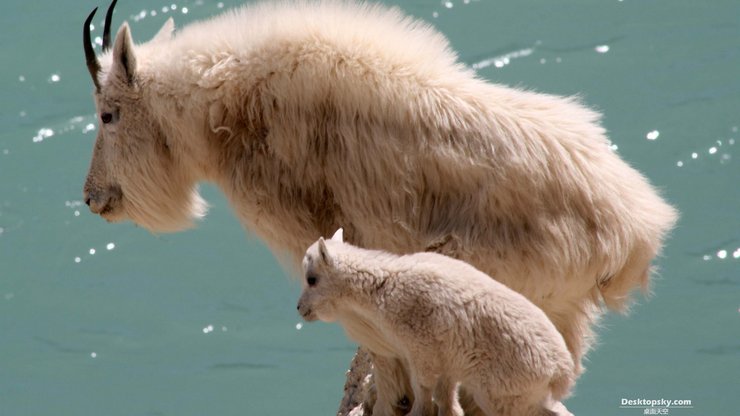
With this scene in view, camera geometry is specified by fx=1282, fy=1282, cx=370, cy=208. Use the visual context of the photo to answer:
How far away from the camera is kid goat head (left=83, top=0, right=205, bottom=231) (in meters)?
6.07

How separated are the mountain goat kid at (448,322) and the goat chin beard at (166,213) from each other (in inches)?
62.1

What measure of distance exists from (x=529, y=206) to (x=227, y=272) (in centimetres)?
775

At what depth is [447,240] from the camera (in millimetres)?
5527

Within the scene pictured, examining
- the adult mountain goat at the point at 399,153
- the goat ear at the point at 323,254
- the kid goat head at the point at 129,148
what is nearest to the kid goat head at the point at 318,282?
the goat ear at the point at 323,254

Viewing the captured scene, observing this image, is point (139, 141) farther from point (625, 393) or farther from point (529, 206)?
point (625, 393)

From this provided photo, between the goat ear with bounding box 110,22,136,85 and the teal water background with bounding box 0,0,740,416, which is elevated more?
the goat ear with bounding box 110,22,136,85

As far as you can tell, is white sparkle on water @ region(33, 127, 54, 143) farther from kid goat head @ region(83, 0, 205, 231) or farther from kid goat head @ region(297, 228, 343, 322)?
kid goat head @ region(297, 228, 343, 322)

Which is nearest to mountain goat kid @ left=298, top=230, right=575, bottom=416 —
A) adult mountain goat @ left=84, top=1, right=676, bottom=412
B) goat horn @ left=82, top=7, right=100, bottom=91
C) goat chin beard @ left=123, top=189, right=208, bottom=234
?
adult mountain goat @ left=84, top=1, right=676, bottom=412

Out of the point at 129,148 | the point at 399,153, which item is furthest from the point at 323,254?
the point at 129,148

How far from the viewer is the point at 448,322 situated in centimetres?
473

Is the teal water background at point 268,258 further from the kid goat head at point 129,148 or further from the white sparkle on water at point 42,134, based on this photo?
the kid goat head at point 129,148

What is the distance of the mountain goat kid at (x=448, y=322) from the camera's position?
468cm

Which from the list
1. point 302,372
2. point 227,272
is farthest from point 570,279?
point 227,272

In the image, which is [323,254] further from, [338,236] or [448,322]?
[448,322]
